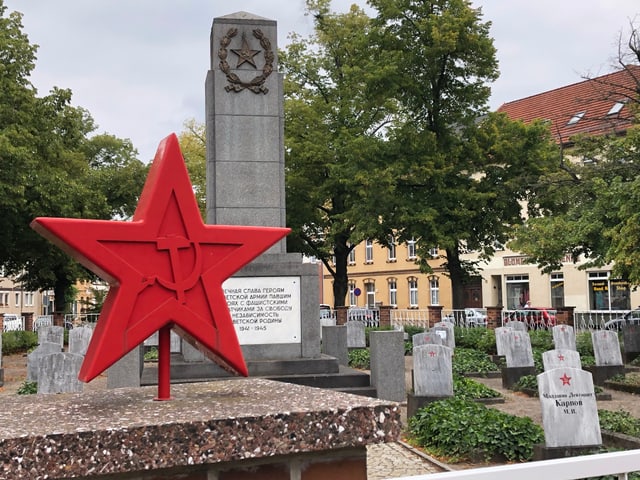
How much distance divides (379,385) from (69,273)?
98.2 ft

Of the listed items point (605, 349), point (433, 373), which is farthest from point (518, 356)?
point (433, 373)

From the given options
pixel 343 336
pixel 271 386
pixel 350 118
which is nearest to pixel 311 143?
pixel 350 118

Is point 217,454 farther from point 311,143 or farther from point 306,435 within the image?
point 311,143

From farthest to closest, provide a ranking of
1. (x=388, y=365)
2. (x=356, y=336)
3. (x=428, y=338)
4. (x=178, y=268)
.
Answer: (x=356, y=336) → (x=428, y=338) → (x=388, y=365) → (x=178, y=268)

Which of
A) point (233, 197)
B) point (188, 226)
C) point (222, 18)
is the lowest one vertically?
Answer: point (188, 226)

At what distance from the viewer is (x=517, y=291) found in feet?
147

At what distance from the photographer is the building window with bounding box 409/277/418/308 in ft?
169

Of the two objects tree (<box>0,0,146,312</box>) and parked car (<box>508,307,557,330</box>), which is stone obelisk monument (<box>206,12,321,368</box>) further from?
parked car (<box>508,307,557,330</box>)

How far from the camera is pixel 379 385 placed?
1080cm

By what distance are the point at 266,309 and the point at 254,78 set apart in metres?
3.77

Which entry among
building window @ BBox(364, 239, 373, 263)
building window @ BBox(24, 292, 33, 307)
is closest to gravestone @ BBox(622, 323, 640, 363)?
building window @ BBox(364, 239, 373, 263)

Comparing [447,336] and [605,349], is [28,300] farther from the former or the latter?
[605,349]

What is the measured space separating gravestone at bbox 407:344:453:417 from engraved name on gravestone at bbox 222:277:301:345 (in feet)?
6.15

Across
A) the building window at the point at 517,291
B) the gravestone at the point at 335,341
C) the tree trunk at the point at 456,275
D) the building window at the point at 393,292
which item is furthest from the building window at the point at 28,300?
the gravestone at the point at 335,341
